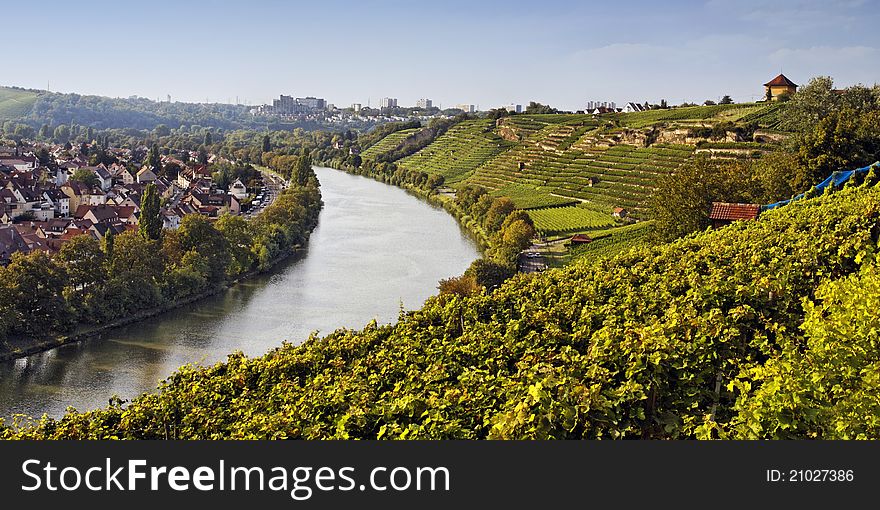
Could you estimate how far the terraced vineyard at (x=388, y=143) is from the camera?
82125 millimetres

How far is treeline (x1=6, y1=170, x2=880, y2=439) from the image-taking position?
5516 millimetres

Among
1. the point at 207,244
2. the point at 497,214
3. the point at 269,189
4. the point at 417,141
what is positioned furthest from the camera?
the point at 417,141

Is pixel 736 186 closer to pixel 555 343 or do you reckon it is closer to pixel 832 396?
pixel 555 343

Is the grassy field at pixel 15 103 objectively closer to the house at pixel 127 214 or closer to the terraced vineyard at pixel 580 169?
the terraced vineyard at pixel 580 169

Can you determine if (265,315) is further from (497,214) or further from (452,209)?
(452,209)

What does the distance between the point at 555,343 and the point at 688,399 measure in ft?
6.04

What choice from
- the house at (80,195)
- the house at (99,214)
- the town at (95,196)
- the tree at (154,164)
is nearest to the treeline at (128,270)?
the town at (95,196)

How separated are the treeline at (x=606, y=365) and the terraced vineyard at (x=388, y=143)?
7167cm

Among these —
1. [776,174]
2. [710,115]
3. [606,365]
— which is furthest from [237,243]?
[710,115]

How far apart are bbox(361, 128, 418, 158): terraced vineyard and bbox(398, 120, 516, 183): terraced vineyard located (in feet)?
17.3

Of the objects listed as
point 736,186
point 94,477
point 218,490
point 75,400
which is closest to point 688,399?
point 218,490

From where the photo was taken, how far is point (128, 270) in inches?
888

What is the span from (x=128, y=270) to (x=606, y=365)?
62.4 feet

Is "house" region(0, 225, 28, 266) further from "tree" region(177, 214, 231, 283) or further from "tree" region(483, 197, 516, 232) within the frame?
"tree" region(483, 197, 516, 232)
